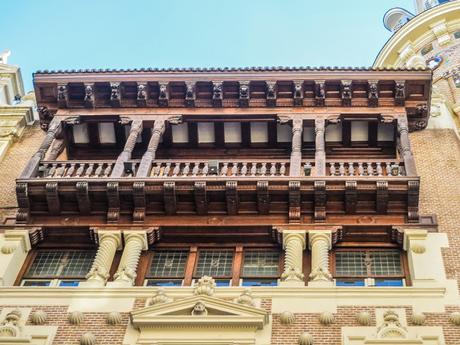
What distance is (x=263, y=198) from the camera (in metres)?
19.0

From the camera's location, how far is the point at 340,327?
15180mm

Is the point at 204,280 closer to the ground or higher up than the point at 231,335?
higher up

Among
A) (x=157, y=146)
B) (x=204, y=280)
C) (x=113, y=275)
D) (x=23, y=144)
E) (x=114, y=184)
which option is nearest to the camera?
(x=204, y=280)

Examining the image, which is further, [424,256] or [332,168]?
[332,168]

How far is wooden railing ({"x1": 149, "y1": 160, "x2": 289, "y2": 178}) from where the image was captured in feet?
65.7

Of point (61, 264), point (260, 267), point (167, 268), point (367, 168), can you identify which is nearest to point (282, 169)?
point (367, 168)

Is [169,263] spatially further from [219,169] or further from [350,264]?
[350,264]

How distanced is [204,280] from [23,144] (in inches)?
413

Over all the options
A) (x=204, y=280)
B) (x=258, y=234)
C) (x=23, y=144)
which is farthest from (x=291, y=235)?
(x=23, y=144)

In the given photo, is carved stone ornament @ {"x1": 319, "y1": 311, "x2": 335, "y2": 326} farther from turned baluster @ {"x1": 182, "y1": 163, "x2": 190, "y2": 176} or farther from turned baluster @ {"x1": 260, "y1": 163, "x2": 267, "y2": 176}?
turned baluster @ {"x1": 182, "y1": 163, "x2": 190, "y2": 176}

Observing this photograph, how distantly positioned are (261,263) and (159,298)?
3.30 metres

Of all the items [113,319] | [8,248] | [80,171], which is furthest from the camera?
[80,171]

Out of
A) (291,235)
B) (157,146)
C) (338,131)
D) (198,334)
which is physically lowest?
(198,334)

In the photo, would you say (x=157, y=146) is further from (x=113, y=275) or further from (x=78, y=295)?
(x=78, y=295)
